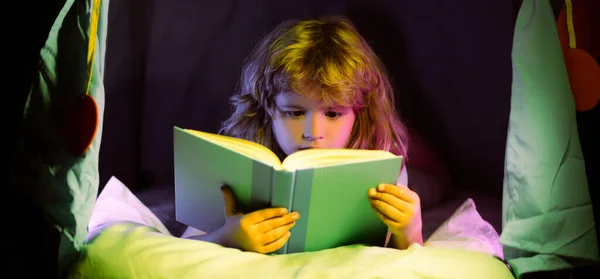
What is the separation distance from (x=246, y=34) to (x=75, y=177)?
656 millimetres

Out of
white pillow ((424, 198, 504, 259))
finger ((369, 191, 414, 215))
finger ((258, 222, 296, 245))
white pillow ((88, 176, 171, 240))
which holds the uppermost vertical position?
finger ((369, 191, 414, 215))

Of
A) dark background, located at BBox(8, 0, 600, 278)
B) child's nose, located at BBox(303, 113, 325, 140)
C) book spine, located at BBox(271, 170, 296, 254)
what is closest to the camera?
book spine, located at BBox(271, 170, 296, 254)

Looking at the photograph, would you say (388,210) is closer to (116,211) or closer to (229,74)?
(116,211)

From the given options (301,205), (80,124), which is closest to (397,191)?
(301,205)

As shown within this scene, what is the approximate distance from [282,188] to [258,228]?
0.07 metres

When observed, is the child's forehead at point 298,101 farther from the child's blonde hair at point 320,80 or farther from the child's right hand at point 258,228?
the child's right hand at point 258,228

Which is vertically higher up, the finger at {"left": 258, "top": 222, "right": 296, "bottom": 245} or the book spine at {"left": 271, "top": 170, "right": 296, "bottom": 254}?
the book spine at {"left": 271, "top": 170, "right": 296, "bottom": 254}

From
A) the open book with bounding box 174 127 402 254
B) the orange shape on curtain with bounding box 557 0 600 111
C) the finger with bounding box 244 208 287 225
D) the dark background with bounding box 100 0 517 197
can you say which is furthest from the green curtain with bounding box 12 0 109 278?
the orange shape on curtain with bounding box 557 0 600 111

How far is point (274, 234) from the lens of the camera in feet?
2.92

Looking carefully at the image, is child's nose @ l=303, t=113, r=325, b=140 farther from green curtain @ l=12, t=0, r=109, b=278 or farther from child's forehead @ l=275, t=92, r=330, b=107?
green curtain @ l=12, t=0, r=109, b=278

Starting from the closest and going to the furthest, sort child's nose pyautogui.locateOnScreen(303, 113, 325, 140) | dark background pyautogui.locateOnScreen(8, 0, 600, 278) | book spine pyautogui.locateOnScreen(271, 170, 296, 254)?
book spine pyautogui.locateOnScreen(271, 170, 296, 254) < child's nose pyautogui.locateOnScreen(303, 113, 325, 140) < dark background pyautogui.locateOnScreen(8, 0, 600, 278)

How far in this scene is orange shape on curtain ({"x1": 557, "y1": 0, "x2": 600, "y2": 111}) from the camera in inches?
34.9

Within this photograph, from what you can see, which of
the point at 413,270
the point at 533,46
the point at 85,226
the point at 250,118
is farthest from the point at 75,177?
the point at 533,46

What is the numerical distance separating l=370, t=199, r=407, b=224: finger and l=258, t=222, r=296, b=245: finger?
4.7 inches
